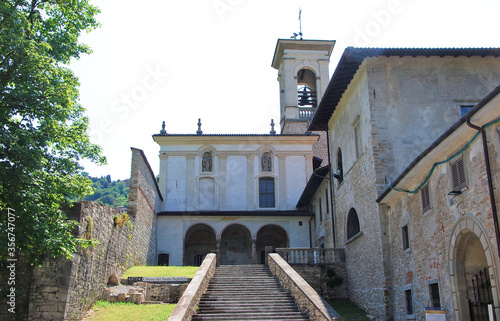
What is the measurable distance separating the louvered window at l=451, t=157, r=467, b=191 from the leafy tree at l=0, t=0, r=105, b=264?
28.7 ft

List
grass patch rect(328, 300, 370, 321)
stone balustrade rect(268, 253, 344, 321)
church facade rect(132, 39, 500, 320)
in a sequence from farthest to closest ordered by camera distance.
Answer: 1. grass patch rect(328, 300, 370, 321)
2. stone balustrade rect(268, 253, 344, 321)
3. church facade rect(132, 39, 500, 320)

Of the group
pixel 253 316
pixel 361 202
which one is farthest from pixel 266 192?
pixel 253 316

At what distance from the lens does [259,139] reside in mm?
33594

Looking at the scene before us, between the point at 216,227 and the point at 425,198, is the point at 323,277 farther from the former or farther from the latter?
the point at 216,227

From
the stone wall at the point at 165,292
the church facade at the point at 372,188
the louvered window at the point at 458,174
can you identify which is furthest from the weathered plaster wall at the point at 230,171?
the louvered window at the point at 458,174

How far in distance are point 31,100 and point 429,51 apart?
41.8ft

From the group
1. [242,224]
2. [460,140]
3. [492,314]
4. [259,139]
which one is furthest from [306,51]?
[492,314]

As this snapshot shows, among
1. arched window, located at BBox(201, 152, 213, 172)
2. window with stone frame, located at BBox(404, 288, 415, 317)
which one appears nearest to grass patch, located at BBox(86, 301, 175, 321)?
window with stone frame, located at BBox(404, 288, 415, 317)

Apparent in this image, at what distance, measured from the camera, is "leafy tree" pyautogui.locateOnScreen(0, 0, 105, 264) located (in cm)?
1078

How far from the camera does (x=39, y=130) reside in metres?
11.5

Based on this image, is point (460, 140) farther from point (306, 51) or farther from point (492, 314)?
point (306, 51)

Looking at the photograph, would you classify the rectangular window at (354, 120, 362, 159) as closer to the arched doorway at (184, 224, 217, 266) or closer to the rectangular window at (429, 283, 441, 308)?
the rectangular window at (429, 283, 441, 308)

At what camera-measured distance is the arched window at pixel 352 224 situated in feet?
63.4

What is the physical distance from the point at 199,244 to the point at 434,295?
21898mm
